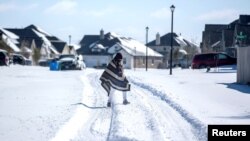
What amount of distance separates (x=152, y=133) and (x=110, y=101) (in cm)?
479

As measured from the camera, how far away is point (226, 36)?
2753 inches

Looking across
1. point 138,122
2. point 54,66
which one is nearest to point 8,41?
point 54,66

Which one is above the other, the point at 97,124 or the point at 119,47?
the point at 119,47

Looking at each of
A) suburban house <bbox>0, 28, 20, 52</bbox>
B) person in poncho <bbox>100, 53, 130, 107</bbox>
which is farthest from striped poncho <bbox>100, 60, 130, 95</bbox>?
suburban house <bbox>0, 28, 20, 52</bbox>

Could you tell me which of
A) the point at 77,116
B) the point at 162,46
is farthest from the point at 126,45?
the point at 77,116

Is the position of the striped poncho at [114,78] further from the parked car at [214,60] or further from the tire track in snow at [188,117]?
the parked car at [214,60]

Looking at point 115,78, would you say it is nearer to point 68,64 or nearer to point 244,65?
point 244,65

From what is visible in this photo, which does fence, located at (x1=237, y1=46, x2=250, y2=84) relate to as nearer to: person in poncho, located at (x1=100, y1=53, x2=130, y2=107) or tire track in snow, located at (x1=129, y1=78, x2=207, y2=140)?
tire track in snow, located at (x1=129, y1=78, x2=207, y2=140)

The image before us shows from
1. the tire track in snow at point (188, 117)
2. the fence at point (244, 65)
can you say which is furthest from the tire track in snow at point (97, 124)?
the fence at point (244, 65)

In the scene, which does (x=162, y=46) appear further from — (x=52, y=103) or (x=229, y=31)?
(x=52, y=103)

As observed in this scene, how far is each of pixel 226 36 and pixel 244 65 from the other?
4933 centimetres

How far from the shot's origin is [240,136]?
27.0ft

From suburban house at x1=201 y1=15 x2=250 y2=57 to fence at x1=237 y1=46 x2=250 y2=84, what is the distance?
26584 mm

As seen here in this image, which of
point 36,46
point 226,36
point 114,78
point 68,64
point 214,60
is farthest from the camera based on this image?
point 36,46
